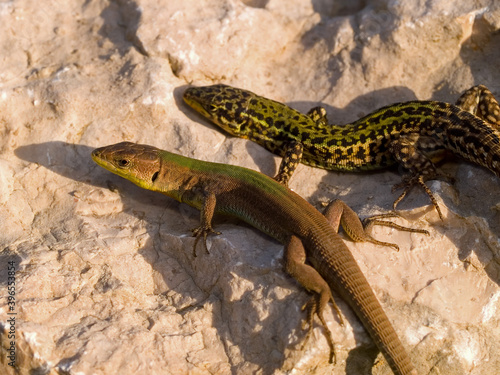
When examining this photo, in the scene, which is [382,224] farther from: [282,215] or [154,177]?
[154,177]

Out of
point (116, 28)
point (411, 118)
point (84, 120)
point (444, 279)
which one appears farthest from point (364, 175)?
point (116, 28)

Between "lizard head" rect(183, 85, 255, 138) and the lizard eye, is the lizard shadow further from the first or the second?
"lizard head" rect(183, 85, 255, 138)

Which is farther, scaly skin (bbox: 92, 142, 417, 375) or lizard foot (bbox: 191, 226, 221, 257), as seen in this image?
lizard foot (bbox: 191, 226, 221, 257)

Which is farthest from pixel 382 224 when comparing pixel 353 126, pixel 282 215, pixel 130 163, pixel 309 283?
pixel 130 163

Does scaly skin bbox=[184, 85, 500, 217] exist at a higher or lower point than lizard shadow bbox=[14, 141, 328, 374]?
higher

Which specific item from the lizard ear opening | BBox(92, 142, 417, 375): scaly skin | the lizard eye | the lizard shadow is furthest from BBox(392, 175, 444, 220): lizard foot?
the lizard eye

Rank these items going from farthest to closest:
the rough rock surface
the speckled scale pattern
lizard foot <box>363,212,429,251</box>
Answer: the speckled scale pattern < lizard foot <box>363,212,429,251</box> < the rough rock surface

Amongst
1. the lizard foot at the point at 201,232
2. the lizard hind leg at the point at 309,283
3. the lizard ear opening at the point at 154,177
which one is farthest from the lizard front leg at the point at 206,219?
the lizard hind leg at the point at 309,283
